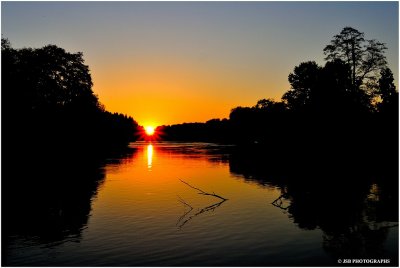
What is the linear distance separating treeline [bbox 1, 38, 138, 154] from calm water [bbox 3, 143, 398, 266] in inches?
757

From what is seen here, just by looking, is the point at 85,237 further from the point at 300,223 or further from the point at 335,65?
the point at 335,65

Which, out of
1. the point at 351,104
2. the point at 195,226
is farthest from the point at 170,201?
the point at 351,104

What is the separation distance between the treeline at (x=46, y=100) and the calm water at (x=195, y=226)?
63.1 feet

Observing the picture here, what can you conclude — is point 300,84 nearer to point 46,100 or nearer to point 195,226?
point 46,100

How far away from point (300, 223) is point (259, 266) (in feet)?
22.2

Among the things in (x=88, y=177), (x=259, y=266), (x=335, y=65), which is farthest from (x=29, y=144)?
(x=259, y=266)

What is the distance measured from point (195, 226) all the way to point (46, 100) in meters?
54.4

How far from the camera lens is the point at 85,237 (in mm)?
19422

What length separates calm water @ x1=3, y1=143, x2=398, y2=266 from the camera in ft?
54.1

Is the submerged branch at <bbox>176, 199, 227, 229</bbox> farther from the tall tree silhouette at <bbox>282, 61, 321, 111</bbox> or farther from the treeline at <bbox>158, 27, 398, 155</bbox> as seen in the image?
the tall tree silhouette at <bbox>282, 61, 321, 111</bbox>

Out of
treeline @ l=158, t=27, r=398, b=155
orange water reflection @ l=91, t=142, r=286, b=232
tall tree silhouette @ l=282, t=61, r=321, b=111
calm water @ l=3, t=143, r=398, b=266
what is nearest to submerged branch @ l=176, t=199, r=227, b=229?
calm water @ l=3, t=143, r=398, b=266

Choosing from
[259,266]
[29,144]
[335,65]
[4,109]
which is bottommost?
[259,266]

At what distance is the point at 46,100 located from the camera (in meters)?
68.7

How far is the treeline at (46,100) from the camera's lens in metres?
51.0
